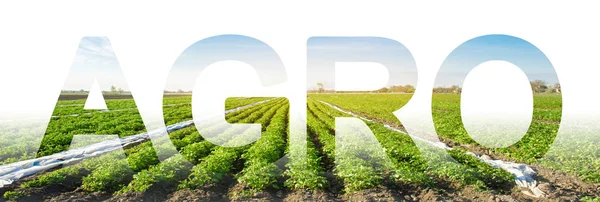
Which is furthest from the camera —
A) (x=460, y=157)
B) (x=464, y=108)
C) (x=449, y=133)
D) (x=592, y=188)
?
(x=464, y=108)

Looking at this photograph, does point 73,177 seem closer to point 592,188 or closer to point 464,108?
point 592,188

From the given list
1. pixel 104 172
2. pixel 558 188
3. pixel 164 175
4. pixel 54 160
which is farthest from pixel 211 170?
pixel 558 188

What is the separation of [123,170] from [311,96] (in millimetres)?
36527

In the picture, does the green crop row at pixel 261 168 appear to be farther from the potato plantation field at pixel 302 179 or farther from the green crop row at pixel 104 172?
the green crop row at pixel 104 172

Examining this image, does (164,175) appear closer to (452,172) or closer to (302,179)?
(302,179)

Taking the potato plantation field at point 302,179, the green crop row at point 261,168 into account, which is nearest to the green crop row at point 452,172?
the potato plantation field at point 302,179

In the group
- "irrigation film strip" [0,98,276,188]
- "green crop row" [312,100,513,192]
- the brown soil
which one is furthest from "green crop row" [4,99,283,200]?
the brown soil

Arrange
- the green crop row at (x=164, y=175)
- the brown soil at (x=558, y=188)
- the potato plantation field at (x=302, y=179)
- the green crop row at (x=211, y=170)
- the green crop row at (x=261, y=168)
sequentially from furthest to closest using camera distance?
the green crop row at (x=211, y=170)
the green crop row at (x=261, y=168)
the green crop row at (x=164, y=175)
the potato plantation field at (x=302, y=179)
the brown soil at (x=558, y=188)

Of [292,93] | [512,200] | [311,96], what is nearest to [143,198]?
[512,200]

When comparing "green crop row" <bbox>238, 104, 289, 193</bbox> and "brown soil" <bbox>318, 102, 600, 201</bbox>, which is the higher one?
"green crop row" <bbox>238, 104, 289, 193</bbox>

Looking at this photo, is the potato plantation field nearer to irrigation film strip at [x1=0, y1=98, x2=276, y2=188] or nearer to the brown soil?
the brown soil

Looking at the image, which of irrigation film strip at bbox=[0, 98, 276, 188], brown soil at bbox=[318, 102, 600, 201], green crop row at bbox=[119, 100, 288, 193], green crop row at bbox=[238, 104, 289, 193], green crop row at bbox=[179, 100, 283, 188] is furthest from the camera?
irrigation film strip at bbox=[0, 98, 276, 188]

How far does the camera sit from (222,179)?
8812 mm

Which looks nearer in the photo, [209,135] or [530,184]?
[530,184]
